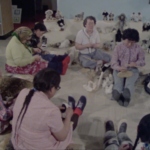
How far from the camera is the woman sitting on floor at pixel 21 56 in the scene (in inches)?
103

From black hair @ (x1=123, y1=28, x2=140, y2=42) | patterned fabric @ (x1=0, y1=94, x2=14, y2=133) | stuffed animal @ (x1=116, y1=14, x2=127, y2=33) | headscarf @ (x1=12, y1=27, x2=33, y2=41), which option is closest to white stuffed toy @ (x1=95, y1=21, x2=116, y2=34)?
stuffed animal @ (x1=116, y1=14, x2=127, y2=33)

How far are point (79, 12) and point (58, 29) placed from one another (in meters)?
0.53

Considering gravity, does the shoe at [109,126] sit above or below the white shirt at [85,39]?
below

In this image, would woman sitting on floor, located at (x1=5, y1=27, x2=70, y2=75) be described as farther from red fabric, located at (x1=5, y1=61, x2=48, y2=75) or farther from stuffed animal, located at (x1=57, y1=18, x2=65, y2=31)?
stuffed animal, located at (x1=57, y1=18, x2=65, y2=31)

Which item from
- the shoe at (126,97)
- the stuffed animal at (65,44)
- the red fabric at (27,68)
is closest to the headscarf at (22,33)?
the red fabric at (27,68)

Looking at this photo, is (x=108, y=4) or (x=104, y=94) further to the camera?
(x=108, y=4)

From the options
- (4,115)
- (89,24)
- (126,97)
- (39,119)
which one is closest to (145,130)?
(39,119)

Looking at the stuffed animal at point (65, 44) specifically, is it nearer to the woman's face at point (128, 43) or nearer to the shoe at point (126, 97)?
the woman's face at point (128, 43)

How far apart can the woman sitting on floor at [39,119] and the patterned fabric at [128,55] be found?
4.88 ft

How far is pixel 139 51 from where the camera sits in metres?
2.77

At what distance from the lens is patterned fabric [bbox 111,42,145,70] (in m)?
2.77

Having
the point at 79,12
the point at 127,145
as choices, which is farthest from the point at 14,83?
the point at 79,12

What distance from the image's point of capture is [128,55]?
2781 millimetres

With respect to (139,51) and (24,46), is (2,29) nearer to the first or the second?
(24,46)
